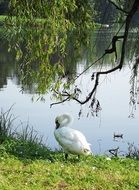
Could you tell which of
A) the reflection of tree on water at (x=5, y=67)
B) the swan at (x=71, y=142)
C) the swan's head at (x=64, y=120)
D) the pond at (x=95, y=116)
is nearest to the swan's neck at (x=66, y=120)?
the swan's head at (x=64, y=120)

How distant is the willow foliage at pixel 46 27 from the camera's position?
555cm

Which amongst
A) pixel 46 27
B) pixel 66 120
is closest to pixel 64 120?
pixel 66 120

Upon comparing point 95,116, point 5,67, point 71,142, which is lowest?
point 5,67

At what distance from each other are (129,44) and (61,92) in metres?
1.00

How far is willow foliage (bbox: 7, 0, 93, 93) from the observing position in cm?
555

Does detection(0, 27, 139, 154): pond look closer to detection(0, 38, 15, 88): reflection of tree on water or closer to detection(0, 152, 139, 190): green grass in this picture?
detection(0, 38, 15, 88): reflection of tree on water

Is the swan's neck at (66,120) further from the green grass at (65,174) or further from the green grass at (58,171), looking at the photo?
the green grass at (65,174)

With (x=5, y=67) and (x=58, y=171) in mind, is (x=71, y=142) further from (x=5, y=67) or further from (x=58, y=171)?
(x=5, y=67)

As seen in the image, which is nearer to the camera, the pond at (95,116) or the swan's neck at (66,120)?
the swan's neck at (66,120)

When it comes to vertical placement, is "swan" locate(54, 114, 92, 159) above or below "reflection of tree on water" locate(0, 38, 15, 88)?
above

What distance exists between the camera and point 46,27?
18.7 ft

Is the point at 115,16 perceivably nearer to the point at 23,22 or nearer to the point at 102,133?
the point at 23,22

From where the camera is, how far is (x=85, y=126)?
13406 millimetres

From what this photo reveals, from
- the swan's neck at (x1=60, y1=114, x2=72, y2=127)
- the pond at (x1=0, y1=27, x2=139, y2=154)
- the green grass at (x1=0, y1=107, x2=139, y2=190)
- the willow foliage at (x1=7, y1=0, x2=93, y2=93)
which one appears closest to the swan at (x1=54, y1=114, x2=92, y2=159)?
the green grass at (x1=0, y1=107, x2=139, y2=190)
